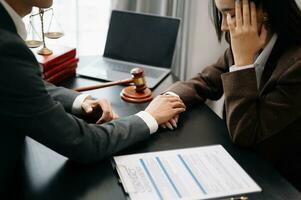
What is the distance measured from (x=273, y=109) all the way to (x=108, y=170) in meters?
0.53

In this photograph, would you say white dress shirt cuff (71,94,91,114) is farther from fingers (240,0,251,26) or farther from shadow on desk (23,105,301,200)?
fingers (240,0,251,26)

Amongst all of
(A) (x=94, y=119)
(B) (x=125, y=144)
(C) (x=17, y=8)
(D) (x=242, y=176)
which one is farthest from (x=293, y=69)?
(C) (x=17, y=8)

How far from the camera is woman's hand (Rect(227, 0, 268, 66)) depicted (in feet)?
3.84

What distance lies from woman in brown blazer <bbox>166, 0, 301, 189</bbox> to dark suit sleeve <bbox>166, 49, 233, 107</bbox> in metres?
0.20

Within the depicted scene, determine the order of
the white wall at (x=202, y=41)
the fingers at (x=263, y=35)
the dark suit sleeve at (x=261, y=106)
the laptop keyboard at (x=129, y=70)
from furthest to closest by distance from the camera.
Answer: the white wall at (x=202, y=41), the laptop keyboard at (x=129, y=70), the fingers at (x=263, y=35), the dark suit sleeve at (x=261, y=106)

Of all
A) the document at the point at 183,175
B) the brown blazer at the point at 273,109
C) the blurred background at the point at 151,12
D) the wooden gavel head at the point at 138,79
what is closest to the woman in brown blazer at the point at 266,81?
the brown blazer at the point at 273,109

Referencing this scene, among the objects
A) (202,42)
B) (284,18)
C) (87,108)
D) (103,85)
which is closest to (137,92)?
(103,85)

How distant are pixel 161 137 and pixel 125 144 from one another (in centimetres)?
15

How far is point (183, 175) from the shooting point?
3.07 ft

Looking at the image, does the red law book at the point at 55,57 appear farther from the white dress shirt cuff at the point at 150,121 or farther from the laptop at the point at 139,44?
the white dress shirt cuff at the point at 150,121

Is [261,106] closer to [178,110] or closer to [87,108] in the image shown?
[178,110]

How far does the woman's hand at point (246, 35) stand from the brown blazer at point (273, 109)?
0.06 meters

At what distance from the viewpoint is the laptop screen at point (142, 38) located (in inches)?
67.3

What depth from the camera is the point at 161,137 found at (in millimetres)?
1133
